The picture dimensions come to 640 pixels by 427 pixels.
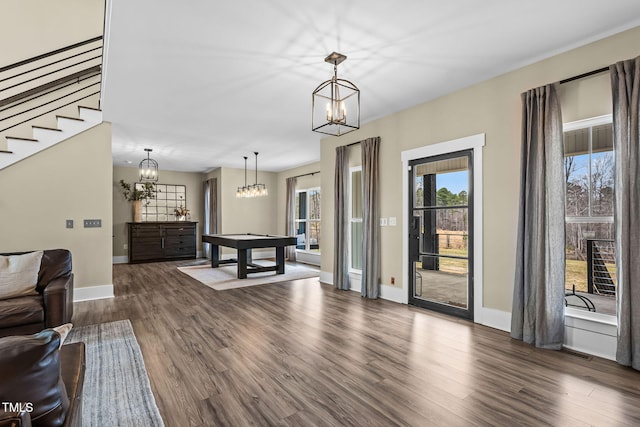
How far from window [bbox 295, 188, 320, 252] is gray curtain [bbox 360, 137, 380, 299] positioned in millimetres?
3728

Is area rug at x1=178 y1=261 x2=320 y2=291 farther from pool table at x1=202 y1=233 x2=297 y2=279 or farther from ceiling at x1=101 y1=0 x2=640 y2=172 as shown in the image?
ceiling at x1=101 y1=0 x2=640 y2=172

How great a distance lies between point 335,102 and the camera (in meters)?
2.76

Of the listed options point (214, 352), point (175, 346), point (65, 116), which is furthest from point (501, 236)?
point (65, 116)

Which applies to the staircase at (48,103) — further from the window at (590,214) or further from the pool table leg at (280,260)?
the window at (590,214)

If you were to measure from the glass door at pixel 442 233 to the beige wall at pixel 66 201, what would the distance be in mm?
4605

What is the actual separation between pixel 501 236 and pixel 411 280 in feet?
4.57

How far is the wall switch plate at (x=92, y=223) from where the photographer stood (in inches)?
185

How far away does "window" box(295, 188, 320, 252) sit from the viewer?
880 cm

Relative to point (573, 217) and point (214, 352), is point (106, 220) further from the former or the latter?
point (573, 217)

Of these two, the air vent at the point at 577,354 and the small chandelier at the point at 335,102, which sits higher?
the small chandelier at the point at 335,102

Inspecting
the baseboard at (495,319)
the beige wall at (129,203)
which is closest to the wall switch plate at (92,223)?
the beige wall at (129,203)

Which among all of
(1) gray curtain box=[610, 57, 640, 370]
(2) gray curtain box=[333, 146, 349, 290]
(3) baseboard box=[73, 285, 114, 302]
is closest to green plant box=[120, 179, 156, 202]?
(3) baseboard box=[73, 285, 114, 302]

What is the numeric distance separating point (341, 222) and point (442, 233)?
1.82 meters

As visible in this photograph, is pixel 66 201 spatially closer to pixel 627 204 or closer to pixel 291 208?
pixel 291 208
